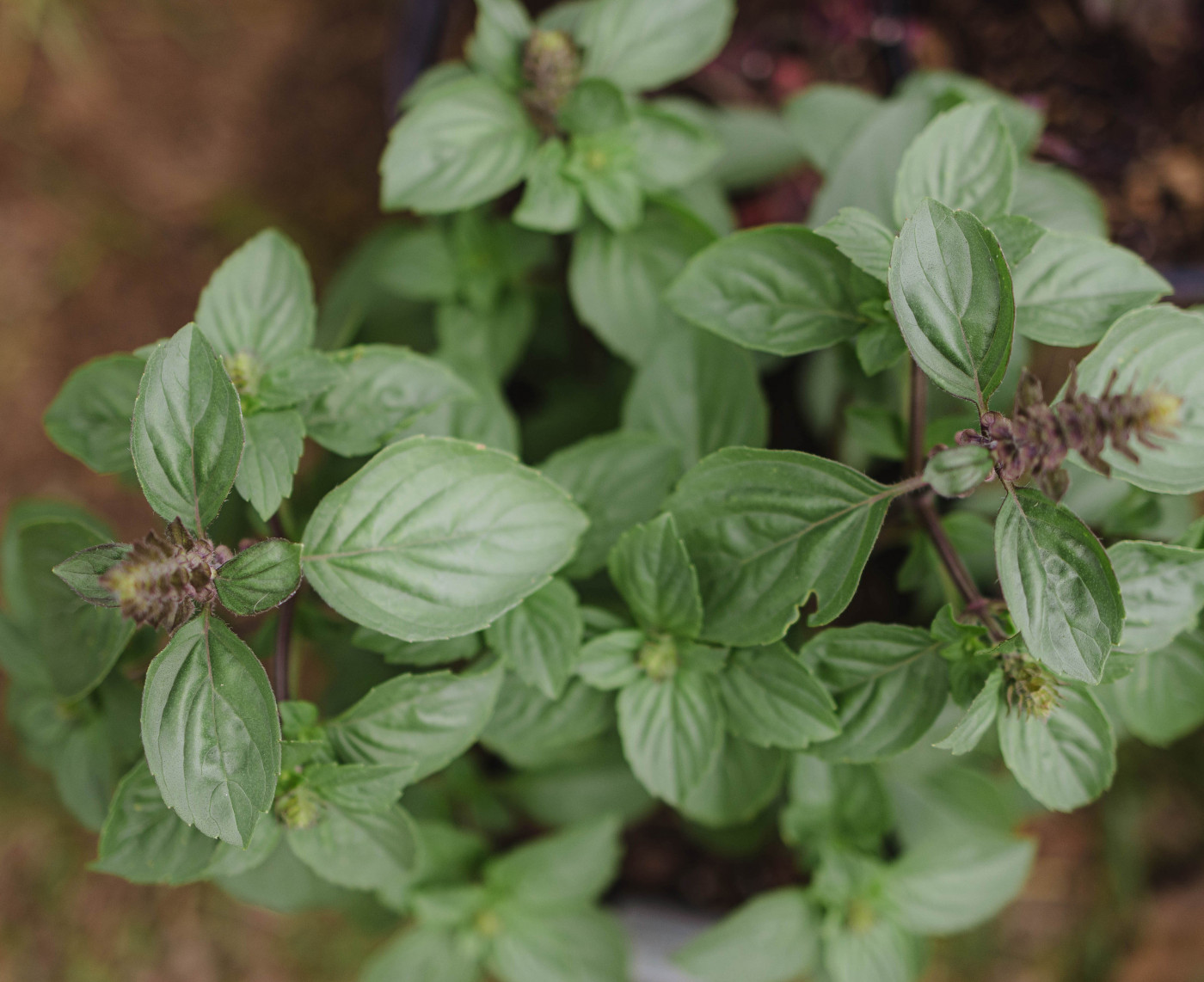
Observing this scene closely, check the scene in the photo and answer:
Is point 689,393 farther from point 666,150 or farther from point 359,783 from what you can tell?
point 359,783

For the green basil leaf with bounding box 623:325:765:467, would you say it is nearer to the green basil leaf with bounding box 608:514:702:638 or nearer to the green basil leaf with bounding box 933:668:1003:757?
the green basil leaf with bounding box 608:514:702:638

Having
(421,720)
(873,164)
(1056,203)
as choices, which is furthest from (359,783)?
(1056,203)

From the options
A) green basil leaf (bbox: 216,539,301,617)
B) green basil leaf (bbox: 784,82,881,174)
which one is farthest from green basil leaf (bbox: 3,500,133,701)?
green basil leaf (bbox: 784,82,881,174)

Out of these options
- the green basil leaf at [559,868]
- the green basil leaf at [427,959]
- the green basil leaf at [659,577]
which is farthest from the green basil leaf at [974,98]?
the green basil leaf at [427,959]

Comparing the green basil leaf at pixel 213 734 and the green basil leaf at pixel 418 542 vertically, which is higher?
the green basil leaf at pixel 418 542

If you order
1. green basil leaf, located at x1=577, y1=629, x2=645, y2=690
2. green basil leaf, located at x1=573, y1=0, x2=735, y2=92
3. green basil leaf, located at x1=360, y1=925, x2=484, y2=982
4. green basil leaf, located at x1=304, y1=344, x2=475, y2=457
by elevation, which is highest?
green basil leaf, located at x1=573, y1=0, x2=735, y2=92

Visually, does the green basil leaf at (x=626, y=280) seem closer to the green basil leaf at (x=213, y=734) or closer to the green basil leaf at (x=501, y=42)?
the green basil leaf at (x=501, y=42)
